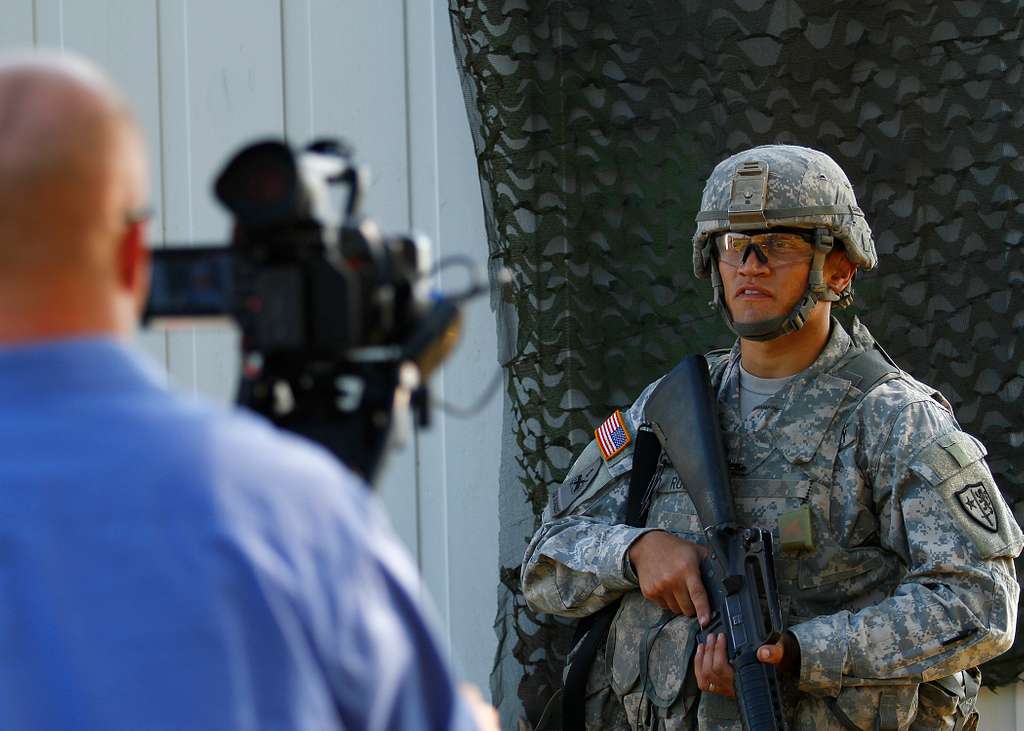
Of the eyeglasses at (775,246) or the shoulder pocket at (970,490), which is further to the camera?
the eyeglasses at (775,246)

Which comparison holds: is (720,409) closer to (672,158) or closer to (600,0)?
(672,158)

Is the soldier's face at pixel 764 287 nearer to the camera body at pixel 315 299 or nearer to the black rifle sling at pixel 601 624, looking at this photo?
the black rifle sling at pixel 601 624

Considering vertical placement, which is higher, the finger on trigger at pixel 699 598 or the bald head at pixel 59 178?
the bald head at pixel 59 178

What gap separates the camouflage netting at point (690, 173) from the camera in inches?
148

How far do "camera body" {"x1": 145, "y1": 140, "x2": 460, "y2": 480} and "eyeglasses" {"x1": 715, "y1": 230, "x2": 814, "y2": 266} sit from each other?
1.71 metres

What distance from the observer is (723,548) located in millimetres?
3051

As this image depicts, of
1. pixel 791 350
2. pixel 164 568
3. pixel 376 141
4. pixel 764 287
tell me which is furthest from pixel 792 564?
pixel 164 568

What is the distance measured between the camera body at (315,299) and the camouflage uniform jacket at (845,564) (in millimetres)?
1597

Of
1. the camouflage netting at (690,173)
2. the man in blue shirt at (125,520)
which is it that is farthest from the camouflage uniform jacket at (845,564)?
the man in blue shirt at (125,520)

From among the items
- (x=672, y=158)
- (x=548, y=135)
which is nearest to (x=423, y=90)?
(x=548, y=135)

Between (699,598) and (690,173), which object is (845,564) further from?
(690,173)

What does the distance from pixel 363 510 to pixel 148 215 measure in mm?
309

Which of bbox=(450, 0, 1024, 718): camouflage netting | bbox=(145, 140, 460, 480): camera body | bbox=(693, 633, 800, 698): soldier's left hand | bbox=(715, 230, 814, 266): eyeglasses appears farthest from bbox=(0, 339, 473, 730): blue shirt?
bbox=(450, 0, 1024, 718): camouflage netting

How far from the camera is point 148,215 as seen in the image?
1.27 m
